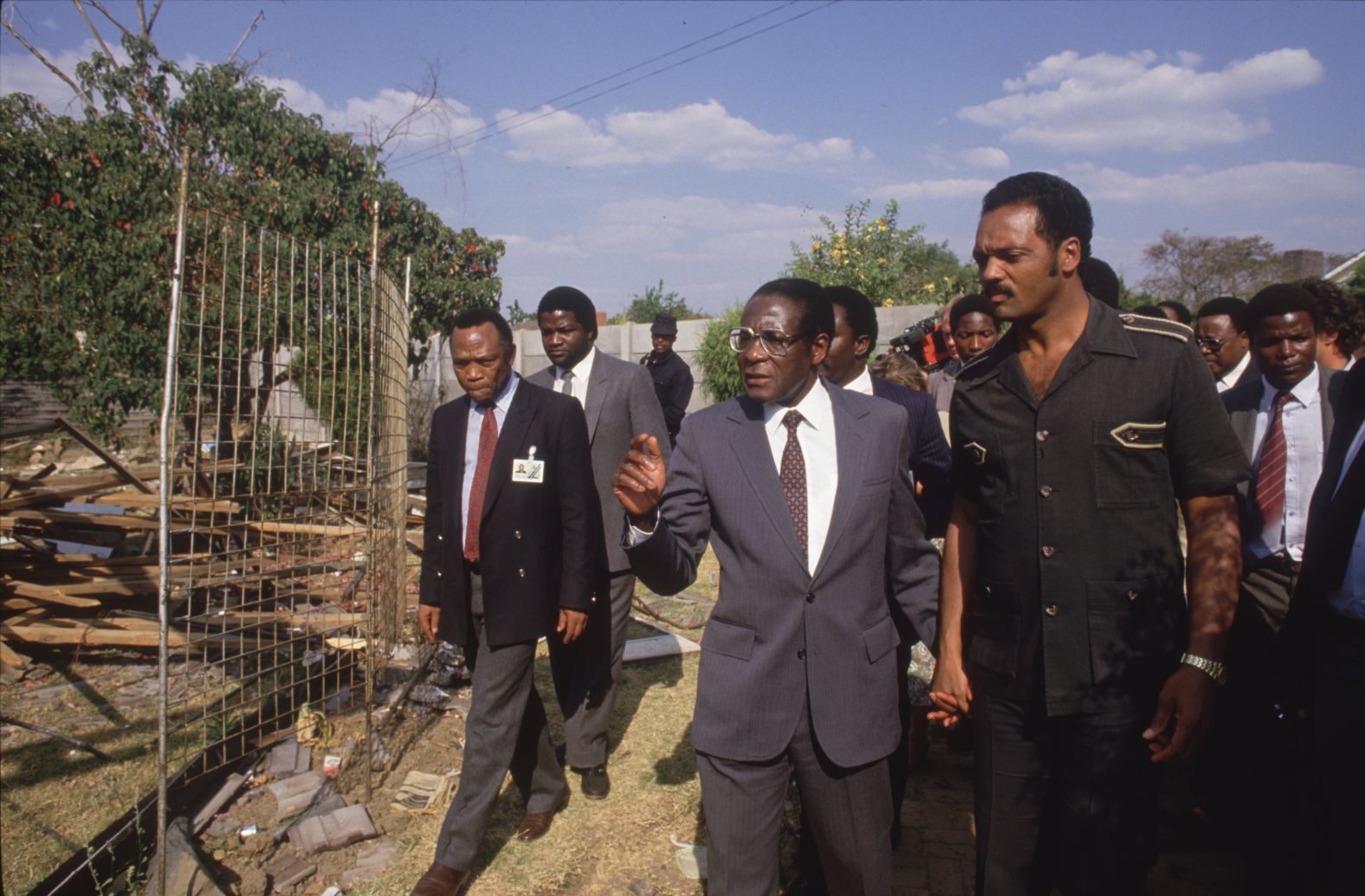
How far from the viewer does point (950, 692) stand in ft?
8.11

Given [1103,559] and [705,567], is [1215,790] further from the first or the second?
[705,567]

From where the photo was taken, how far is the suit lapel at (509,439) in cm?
358

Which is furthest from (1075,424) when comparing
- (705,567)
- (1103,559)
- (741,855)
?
(705,567)

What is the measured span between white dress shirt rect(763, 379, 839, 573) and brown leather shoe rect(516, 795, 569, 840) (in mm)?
2235

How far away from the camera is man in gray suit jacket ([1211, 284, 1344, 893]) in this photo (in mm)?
3334

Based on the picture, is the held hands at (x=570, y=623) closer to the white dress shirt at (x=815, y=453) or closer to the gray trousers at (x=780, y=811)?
the gray trousers at (x=780, y=811)

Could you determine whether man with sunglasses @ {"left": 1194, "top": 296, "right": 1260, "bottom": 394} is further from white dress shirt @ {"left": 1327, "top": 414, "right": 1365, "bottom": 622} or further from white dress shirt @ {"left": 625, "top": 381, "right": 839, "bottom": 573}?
white dress shirt @ {"left": 625, "top": 381, "right": 839, "bottom": 573}

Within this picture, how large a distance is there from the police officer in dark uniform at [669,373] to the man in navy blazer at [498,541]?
5906mm

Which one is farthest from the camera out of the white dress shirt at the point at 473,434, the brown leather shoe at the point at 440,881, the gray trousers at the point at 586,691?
the gray trousers at the point at 586,691

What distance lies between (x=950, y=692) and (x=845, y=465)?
702 mm

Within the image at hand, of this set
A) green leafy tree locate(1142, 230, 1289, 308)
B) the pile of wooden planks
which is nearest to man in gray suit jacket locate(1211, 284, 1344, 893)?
the pile of wooden planks

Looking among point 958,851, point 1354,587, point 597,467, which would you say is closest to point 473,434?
point 597,467

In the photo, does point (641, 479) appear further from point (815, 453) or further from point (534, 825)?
point (534, 825)

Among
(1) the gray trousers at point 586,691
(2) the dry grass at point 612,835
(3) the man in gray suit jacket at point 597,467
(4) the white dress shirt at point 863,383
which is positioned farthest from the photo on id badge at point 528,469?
(2) the dry grass at point 612,835
